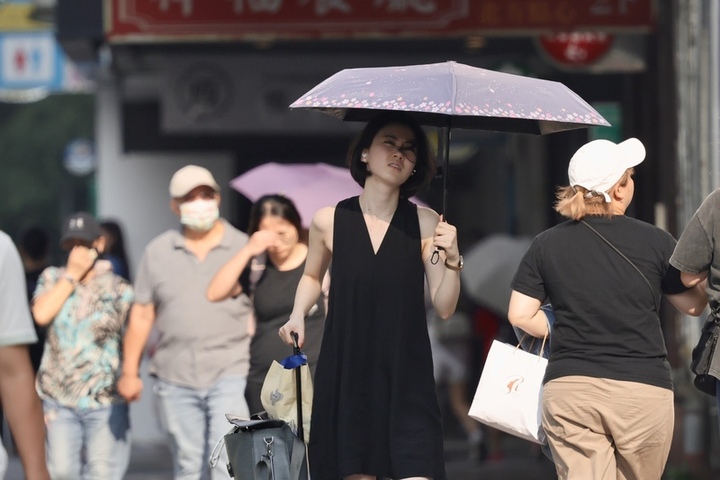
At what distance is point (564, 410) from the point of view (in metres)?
5.37

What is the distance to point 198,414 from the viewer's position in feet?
24.9

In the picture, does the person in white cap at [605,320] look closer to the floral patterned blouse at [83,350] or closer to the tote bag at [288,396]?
the tote bag at [288,396]

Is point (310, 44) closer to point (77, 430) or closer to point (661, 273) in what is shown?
point (77, 430)

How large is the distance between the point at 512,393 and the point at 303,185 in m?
2.79

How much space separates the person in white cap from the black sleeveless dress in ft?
1.47

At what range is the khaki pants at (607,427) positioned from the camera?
17.4 ft

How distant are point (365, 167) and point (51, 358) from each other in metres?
2.85

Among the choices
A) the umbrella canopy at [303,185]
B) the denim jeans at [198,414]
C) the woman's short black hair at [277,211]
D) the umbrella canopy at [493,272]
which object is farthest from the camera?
the umbrella canopy at [493,272]

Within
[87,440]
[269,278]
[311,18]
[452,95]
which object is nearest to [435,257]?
[452,95]

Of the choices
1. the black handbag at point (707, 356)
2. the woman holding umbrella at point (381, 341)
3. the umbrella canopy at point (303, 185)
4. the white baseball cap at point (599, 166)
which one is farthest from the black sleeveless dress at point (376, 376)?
the umbrella canopy at point (303, 185)

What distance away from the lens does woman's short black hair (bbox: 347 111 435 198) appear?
5570 millimetres

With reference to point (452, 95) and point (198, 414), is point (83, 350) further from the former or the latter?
point (452, 95)

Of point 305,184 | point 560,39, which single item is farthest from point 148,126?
point 305,184

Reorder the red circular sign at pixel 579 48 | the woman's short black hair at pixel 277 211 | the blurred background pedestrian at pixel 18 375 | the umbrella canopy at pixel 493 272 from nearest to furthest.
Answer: the blurred background pedestrian at pixel 18 375
the woman's short black hair at pixel 277 211
the red circular sign at pixel 579 48
the umbrella canopy at pixel 493 272
